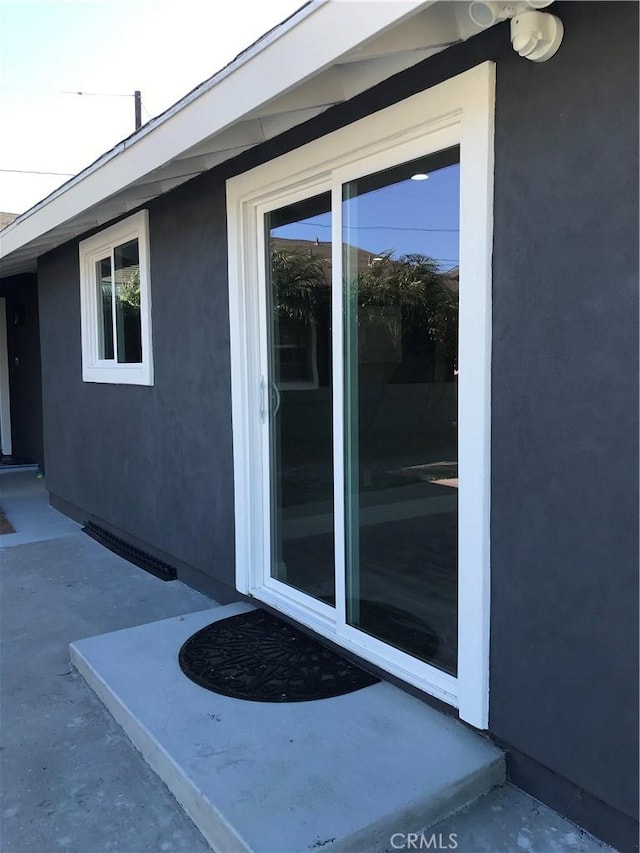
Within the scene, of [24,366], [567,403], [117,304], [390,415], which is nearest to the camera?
[567,403]

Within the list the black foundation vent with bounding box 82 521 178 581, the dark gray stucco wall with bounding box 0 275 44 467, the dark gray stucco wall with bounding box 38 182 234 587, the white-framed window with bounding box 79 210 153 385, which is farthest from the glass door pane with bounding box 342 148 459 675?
the dark gray stucco wall with bounding box 0 275 44 467

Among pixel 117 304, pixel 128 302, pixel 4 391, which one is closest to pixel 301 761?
pixel 128 302

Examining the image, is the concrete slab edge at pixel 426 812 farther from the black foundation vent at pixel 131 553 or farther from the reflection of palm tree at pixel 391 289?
the black foundation vent at pixel 131 553

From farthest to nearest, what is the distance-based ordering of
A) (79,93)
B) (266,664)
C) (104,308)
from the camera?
(79,93) → (104,308) → (266,664)

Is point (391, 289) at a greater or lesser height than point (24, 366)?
greater

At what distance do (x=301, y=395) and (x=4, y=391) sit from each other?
848cm

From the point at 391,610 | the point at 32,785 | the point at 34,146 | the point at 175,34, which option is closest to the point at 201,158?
the point at 391,610

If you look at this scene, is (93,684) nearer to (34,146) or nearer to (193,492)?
Result: (193,492)

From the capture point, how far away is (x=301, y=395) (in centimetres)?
320

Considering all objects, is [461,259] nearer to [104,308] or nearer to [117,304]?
[117,304]

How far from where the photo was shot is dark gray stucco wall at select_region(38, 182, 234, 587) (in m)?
3.74

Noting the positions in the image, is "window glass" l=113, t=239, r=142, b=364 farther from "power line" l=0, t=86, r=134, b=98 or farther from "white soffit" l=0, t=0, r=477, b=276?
"power line" l=0, t=86, r=134, b=98

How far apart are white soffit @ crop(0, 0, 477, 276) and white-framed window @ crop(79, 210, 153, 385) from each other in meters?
0.65

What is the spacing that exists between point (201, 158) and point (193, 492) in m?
1.92
